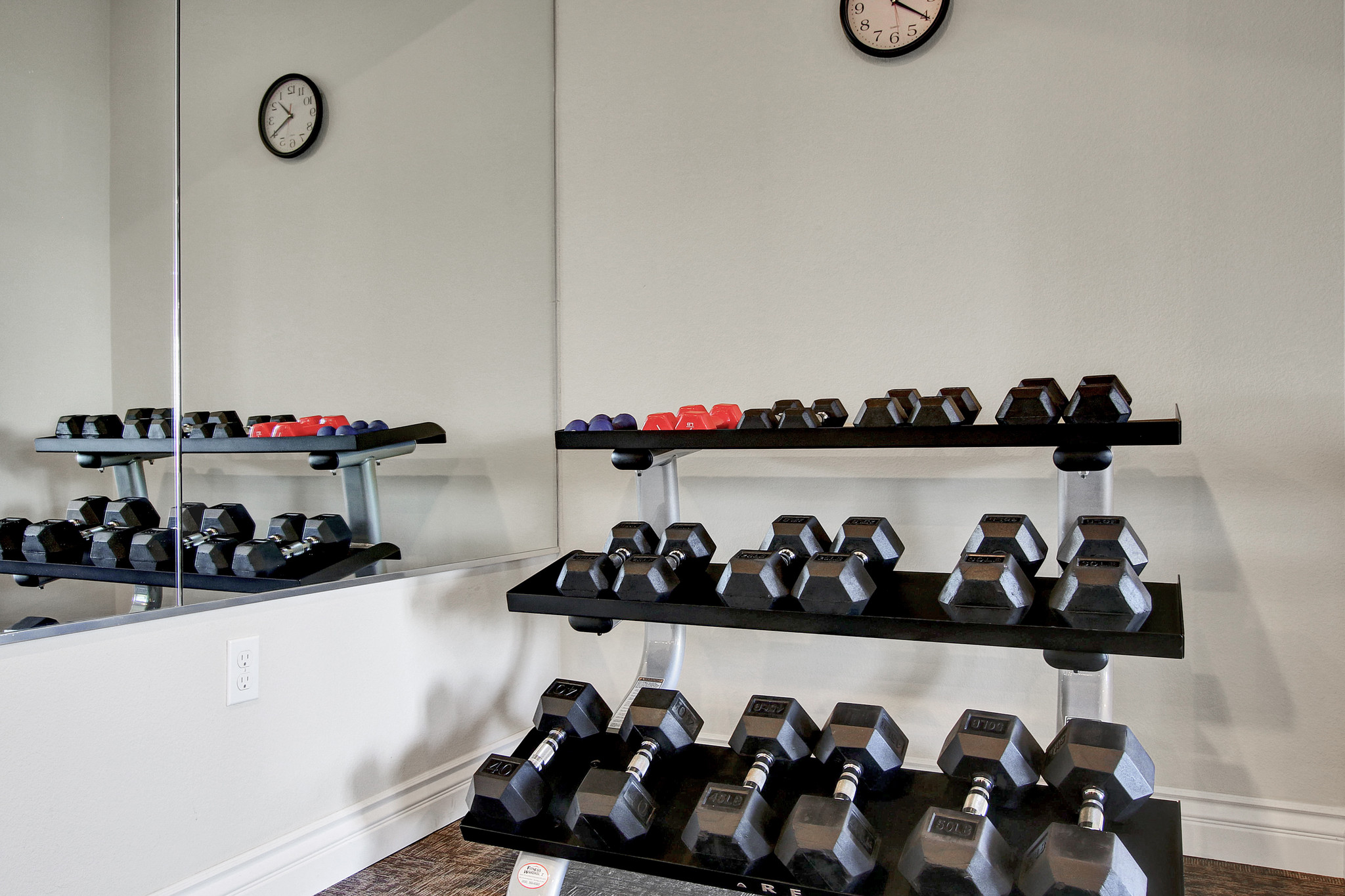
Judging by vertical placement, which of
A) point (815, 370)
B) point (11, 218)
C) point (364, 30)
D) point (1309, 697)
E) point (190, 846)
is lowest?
point (190, 846)

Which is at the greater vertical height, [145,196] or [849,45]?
[849,45]

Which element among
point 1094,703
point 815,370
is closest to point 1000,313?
point 815,370

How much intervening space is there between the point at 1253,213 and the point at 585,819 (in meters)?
1.95

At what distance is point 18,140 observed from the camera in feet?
4.34

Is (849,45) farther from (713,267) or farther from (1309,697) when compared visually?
(1309,697)

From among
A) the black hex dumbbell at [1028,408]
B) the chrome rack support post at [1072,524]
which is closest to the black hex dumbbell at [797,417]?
the black hex dumbbell at [1028,408]

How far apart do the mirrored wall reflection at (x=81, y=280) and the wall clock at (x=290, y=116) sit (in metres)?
0.20

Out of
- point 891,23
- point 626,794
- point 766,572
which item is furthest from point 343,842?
point 891,23

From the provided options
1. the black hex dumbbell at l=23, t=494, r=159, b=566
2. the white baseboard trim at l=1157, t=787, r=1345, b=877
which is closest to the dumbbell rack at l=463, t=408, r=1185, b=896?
the white baseboard trim at l=1157, t=787, r=1345, b=877

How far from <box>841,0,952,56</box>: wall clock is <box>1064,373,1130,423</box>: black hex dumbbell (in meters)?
1.13

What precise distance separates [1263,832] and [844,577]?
122 cm

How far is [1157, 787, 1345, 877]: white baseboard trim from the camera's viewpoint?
1.81 meters

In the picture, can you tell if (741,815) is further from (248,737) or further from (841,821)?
(248,737)

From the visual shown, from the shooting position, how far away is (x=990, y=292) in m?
2.10
